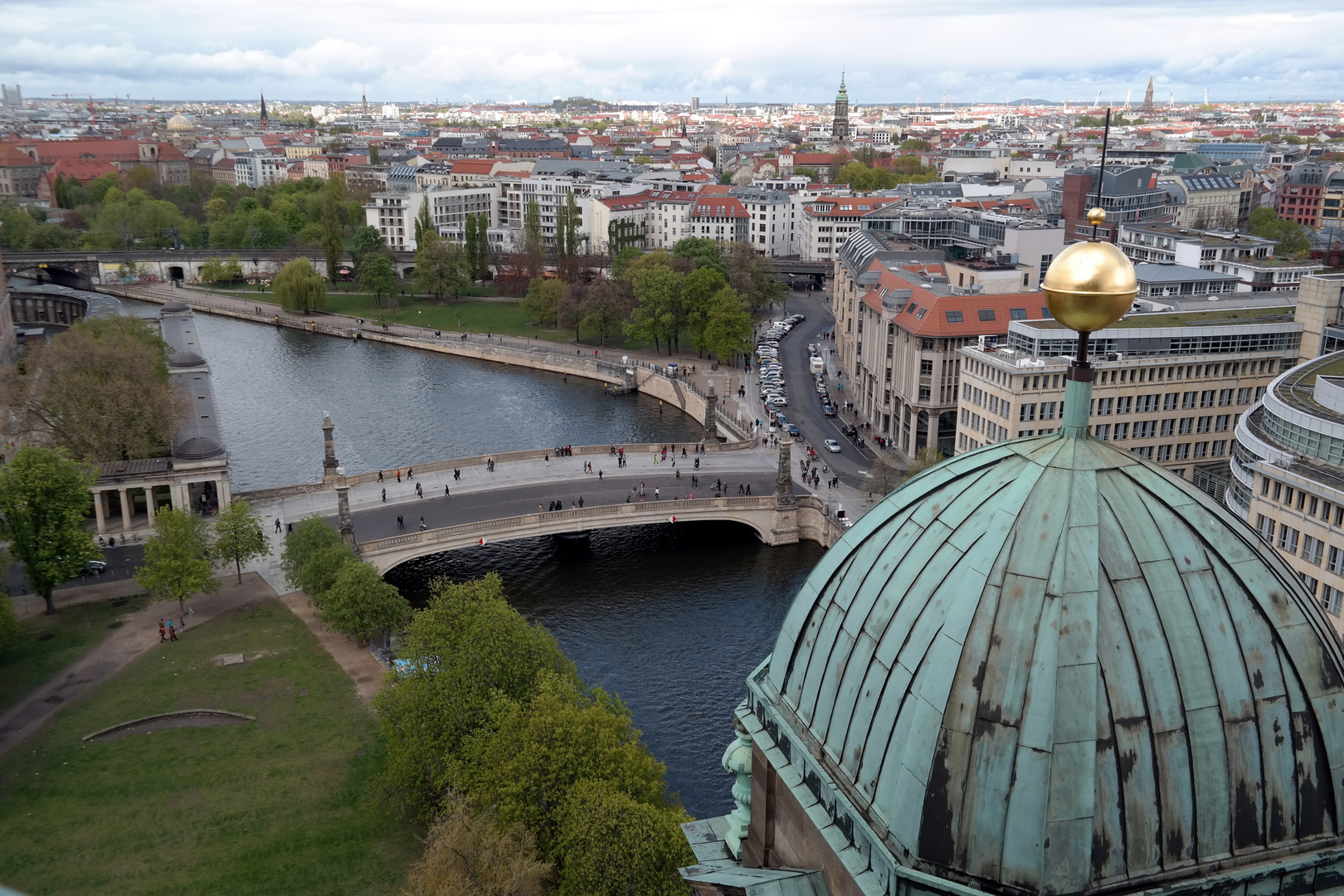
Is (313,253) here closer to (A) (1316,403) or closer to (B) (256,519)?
(B) (256,519)

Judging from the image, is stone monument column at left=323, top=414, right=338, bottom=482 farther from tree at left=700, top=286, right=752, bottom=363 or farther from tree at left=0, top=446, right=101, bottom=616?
tree at left=700, top=286, right=752, bottom=363

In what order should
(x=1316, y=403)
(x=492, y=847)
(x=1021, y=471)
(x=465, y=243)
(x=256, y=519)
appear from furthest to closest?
1. (x=465, y=243)
2. (x=256, y=519)
3. (x=1316, y=403)
4. (x=492, y=847)
5. (x=1021, y=471)

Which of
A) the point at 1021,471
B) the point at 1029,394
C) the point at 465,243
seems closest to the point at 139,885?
the point at 1021,471

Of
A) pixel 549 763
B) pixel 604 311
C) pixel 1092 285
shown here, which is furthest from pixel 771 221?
pixel 1092 285

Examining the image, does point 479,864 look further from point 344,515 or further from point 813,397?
point 813,397

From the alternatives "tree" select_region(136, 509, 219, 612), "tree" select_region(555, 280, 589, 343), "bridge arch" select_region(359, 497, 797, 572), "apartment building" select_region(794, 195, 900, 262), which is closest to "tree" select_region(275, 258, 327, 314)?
"tree" select_region(555, 280, 589, 343)

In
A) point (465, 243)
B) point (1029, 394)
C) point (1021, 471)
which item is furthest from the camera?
point (465, 243)

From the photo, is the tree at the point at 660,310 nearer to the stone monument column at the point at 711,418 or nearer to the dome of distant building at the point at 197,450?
the stone monument column at the point at 711,418
